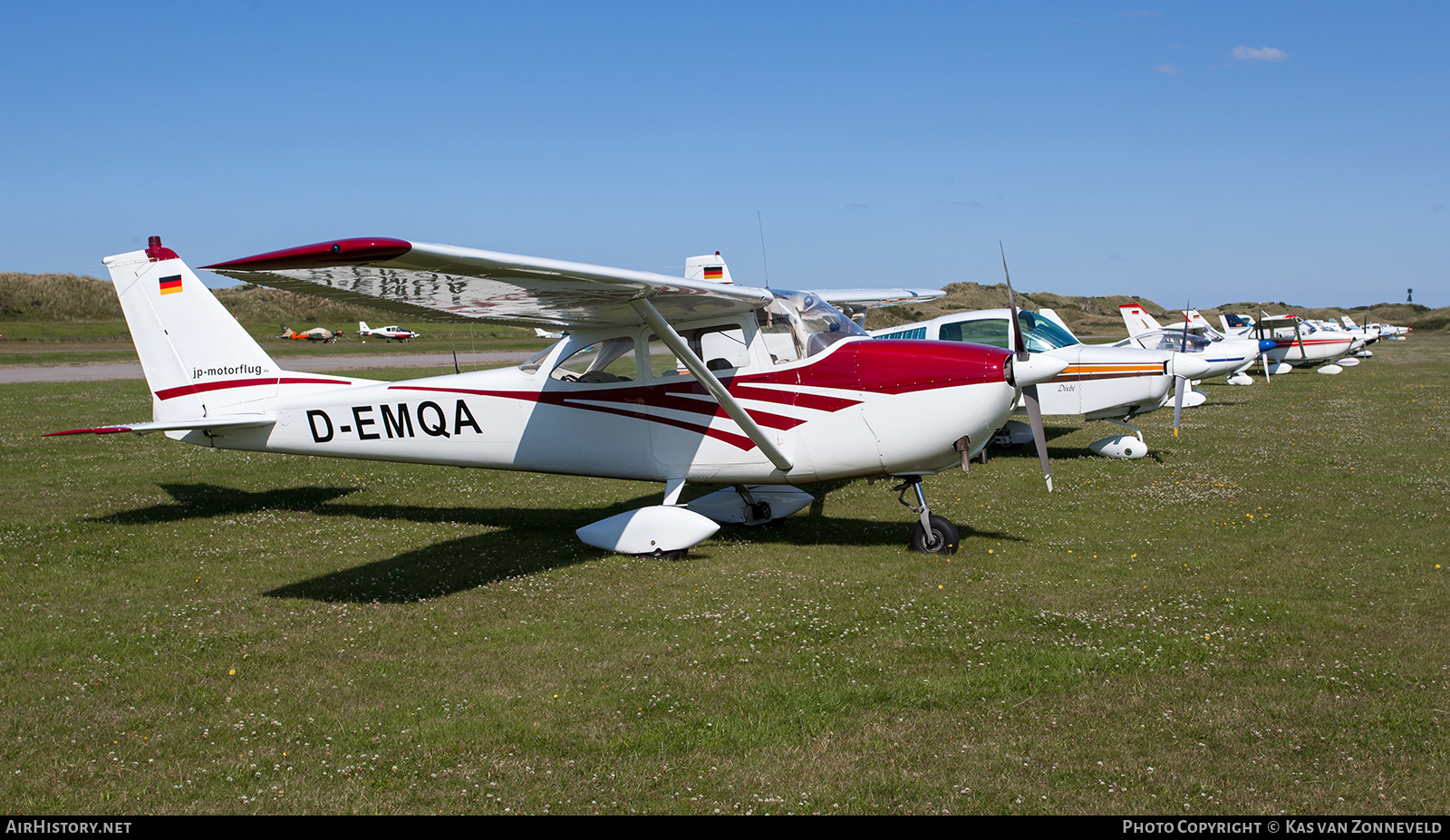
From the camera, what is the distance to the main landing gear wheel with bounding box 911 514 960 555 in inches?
326

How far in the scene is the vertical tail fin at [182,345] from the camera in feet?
32.3

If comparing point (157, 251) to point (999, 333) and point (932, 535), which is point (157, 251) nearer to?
point (932, 535)

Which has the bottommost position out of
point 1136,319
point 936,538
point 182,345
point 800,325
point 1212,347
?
→ point 936,538

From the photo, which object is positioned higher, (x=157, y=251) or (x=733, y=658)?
(x=157, y=251)

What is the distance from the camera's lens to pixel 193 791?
4051 millimetres

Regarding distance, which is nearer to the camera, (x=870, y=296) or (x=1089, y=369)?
(x=1089, y=369)

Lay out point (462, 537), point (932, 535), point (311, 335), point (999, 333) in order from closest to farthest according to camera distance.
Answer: point (932, 535) < point (462, 537) < point (999, 333) < point (311, 335)

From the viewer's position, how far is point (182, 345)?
9.85 meters

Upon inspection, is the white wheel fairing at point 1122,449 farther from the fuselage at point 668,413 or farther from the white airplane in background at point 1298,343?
the white airplane in background at point 1298,343

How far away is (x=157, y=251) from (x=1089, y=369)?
40.7 feet

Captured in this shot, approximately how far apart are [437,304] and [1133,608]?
18.8 ft

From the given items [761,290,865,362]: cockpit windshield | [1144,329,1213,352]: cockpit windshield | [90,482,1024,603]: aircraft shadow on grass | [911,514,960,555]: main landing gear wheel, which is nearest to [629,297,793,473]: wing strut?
[761,290,865,362]: cockpit windshield

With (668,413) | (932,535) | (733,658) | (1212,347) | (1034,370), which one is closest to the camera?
(733,658)

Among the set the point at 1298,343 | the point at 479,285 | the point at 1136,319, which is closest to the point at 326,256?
the point at 479,285
